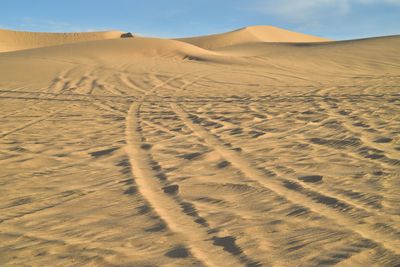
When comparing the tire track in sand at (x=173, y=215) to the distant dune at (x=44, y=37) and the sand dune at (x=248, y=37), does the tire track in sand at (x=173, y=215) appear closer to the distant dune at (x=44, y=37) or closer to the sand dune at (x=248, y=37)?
the sand dune at (x=248, y=37)

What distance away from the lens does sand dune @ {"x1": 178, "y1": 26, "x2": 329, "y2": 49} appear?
44.0 metres

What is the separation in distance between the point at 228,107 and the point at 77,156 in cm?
385

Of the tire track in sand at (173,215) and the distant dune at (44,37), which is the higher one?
the distant dune at (44,37)

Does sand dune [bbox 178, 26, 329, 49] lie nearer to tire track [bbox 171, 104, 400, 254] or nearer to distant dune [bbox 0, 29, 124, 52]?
distant dune [bbox 0, 29, 124, 52]

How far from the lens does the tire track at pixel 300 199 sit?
95.9 inches

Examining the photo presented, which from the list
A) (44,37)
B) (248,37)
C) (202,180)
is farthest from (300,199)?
(44,37)

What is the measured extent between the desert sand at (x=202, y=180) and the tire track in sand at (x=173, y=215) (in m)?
0.01

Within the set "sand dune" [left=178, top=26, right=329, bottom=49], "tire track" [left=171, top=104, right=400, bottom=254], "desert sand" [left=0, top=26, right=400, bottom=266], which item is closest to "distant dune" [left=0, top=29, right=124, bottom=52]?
"sand dune" [left=178, top=26, right=329, bottom=49]

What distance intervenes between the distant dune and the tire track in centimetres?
5383

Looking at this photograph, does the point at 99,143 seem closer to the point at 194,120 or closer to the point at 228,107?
the point at 194,120

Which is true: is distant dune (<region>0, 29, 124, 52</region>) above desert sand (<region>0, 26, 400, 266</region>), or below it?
above

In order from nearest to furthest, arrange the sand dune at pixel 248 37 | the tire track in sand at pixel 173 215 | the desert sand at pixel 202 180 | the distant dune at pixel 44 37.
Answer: the tire track in sand at pixel 173 215
the desert sand at pixel 202 180
the sand dune at pixel 248 37
the distant dune at pixel 44 37

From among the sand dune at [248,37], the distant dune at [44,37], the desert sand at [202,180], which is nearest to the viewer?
the desert sand at [202,180]

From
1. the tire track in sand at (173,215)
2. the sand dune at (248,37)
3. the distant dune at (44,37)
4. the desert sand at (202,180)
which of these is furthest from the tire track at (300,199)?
the distant dune at (44,37)
